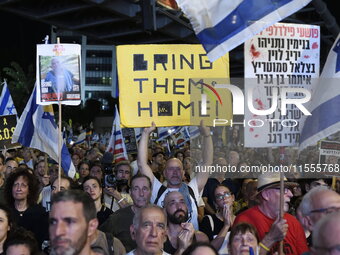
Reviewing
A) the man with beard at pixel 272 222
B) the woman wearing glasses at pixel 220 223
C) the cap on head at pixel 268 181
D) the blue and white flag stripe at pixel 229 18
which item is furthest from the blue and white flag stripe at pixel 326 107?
the woman wearing glasses at pixel 220 223

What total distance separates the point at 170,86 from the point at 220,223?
1972 millimetres

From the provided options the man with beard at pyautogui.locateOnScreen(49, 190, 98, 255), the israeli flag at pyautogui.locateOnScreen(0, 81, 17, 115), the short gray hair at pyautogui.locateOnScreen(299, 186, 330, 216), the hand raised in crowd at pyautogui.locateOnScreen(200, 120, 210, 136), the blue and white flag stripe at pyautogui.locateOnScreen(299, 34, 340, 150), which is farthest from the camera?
the israeli flag at pyautogui.locateOnScreen(0, 81, 17, 115)

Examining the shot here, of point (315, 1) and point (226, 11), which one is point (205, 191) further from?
point (315, 1)

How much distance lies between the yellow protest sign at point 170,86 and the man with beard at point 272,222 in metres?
1.70

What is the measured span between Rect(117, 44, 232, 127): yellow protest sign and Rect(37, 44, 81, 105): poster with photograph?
0.51 meters

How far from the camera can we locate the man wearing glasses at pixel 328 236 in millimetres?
2879

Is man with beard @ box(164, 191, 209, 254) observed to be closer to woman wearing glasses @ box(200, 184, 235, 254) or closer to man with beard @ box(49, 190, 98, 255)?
woman wearing glasses @ box(200, 184, 235, 254)

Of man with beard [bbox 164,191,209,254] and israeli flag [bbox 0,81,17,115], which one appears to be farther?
israeli flag [bbox 0,81,17,115]

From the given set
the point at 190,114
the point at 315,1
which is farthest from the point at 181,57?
the point at 315,1

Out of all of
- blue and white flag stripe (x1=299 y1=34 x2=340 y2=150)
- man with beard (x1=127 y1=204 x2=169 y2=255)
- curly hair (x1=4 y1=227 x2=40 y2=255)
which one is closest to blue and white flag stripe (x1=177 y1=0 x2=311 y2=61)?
blue and white flag stripe (x1=299 y1=34 x2=340 y2=150)

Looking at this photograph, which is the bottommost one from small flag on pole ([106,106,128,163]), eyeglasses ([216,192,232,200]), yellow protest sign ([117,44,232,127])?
eyeglasses ([216,192,232,200])

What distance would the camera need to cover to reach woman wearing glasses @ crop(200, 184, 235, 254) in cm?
583

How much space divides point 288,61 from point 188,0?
131 cm

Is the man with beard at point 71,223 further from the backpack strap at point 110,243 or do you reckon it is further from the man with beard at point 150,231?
the backpack strap at point 110,243
